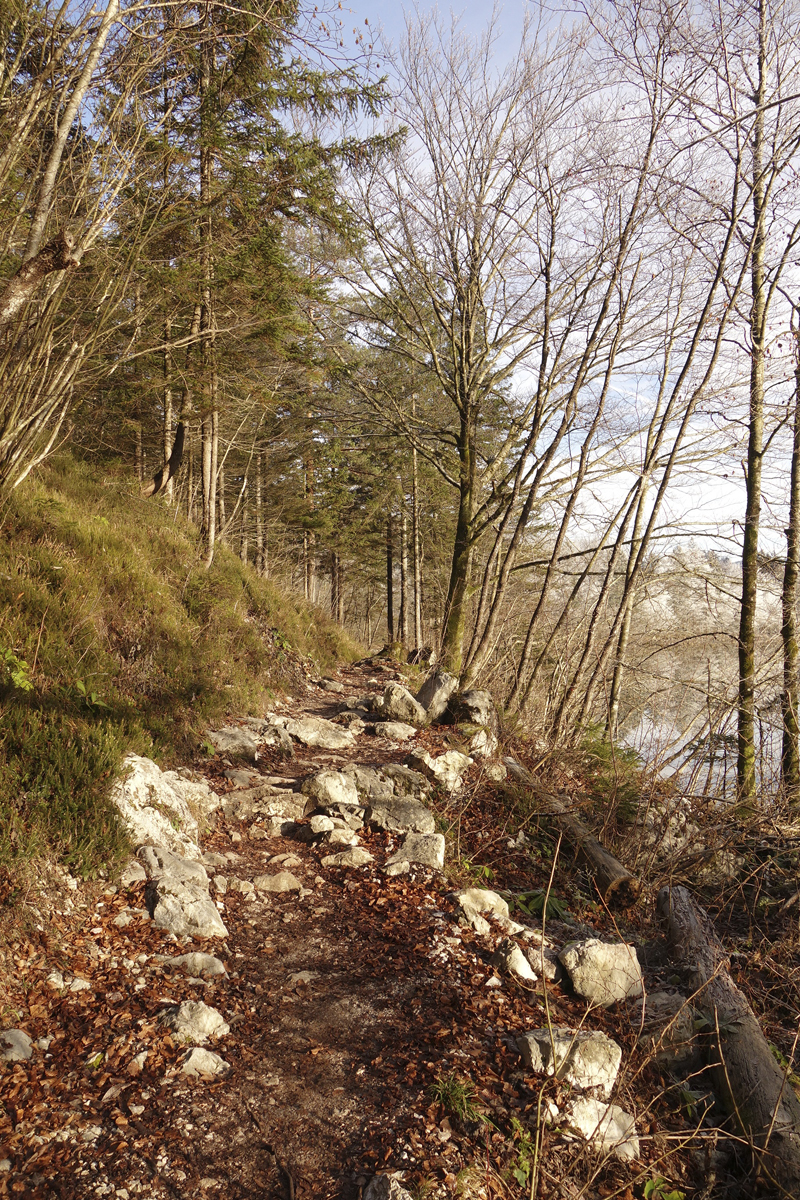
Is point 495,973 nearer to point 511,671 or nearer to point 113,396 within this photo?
point 511,671

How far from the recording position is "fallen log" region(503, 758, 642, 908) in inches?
198

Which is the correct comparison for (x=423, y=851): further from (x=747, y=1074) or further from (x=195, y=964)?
(x=747, y=1074)

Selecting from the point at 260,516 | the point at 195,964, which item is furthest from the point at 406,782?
the point at 260,516

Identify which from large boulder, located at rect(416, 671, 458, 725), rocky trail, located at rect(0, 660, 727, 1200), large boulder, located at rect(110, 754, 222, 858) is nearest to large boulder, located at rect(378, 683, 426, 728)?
large boulder, located at rect(416, 671, 458, 725)

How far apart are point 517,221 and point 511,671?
7.29 meters

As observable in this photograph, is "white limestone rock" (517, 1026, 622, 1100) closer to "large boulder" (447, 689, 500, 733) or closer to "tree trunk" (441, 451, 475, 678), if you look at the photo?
"large boulder" (447, 689, 500, 733)

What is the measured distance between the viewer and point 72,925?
3.37 metres

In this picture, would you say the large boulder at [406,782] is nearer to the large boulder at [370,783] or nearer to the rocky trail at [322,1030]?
the large boulder at [370,783]

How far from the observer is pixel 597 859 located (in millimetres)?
5297

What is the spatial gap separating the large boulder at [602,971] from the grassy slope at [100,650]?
2858 millimetres

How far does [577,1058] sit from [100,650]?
15.1 ft

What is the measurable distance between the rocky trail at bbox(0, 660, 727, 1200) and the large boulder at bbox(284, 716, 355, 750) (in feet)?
6.75

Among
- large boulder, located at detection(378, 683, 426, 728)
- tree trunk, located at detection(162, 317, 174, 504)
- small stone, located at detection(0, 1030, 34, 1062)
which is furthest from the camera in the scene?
tree trunk, located at detection(162, 317, 174, 504)

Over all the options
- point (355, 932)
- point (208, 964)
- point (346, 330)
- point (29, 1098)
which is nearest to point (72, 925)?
point (208, 964)
